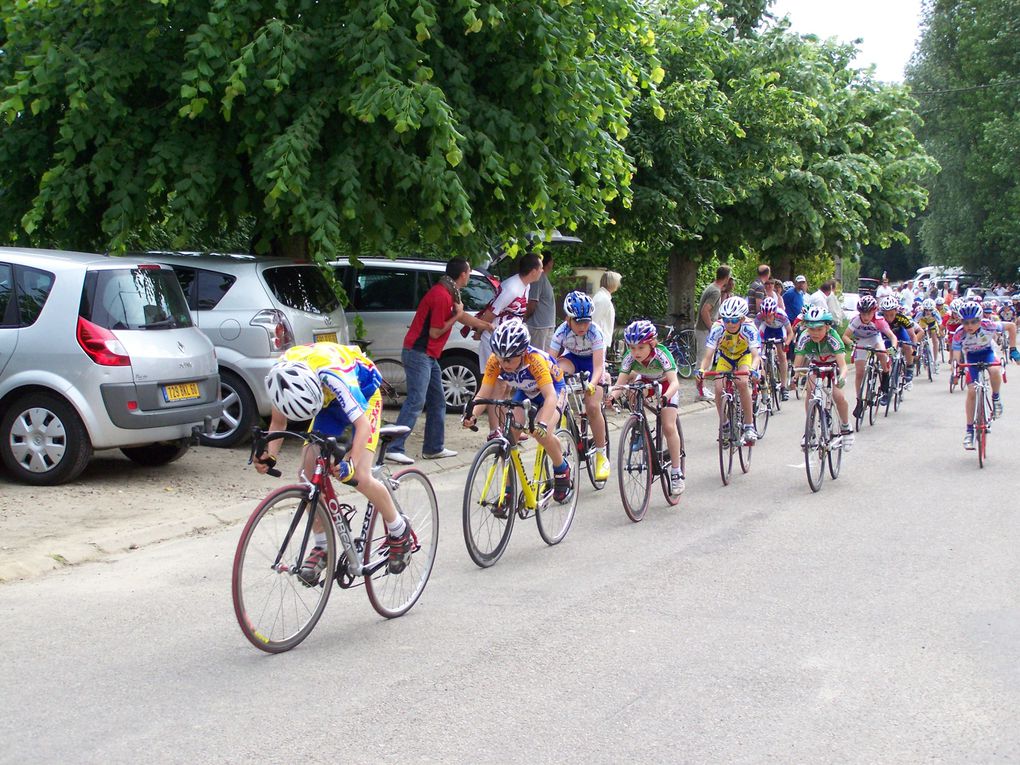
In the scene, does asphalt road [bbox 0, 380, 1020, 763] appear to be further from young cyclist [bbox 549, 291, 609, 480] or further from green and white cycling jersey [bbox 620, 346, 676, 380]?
green and white cycling jersey [bbox 620, 346, 676, 380]

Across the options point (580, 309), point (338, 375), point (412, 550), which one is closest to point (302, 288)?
point (580, 309)

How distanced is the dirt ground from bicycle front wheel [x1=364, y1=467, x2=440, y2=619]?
8.05 feet

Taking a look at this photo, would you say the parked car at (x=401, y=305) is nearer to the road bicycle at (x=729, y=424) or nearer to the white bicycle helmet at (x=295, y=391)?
the road bicycle at (x=729, y=424)

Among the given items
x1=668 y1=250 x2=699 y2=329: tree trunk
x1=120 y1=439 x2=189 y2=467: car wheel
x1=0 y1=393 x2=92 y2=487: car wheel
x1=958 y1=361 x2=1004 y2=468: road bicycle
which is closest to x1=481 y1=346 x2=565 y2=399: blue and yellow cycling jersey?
x1=0 y1=393 x2=92 y2=487: car wheel

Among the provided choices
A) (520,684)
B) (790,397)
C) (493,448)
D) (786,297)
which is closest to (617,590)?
(493,448)

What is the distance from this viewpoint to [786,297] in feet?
66.2

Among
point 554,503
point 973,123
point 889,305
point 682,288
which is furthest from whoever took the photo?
point 973,123

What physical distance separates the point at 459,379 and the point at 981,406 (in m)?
6.05

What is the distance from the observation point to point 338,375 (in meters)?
5.71

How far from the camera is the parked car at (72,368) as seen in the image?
9117mm

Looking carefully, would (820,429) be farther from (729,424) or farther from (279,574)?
(279,574)

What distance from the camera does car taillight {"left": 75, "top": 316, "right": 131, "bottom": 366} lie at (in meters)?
9.12

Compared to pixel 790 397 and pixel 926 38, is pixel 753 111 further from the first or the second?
pixel 926 38

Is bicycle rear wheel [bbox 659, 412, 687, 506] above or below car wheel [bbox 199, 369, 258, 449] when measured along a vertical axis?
below
